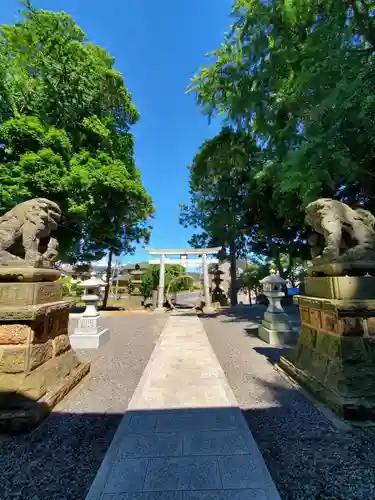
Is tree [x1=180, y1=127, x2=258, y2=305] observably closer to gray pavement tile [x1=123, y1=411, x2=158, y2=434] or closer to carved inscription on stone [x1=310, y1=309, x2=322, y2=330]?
carved inscription on stone [x1=310, y1=309, x2=322, y2=330]

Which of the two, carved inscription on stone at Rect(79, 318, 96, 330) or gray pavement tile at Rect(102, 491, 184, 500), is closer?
gray pavement tile at Rect(102, 491, 184, 500)

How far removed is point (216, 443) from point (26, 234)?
122 inches

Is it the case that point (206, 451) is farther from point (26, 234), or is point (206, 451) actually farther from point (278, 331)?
point (278, 331)

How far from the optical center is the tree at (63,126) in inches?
323

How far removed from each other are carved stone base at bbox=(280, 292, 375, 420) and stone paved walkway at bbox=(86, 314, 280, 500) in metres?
1.04

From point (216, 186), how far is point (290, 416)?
1204 cm

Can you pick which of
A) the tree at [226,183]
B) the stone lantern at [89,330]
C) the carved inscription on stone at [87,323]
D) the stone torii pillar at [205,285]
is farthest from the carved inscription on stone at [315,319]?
the stone torii pillar at [205,285]

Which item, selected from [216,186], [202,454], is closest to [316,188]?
[202,454]

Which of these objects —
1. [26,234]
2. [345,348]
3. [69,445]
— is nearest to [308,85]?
[345,348]

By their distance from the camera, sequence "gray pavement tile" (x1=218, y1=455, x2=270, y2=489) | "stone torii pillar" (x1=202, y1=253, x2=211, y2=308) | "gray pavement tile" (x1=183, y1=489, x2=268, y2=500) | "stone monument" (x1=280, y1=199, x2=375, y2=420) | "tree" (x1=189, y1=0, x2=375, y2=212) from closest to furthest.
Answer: "gray pavement tile" (x1=183, y1=489, x2=268, y2=500) < "gray pavement tile" (x1=218, y1=455, x2=270, y2=489) < "stone monument" (x1=280, y1=199, x2=375, y2=420) < "tree" (x1=189, y1=0, x2=375, y2=212) < "stone torii pillar" (x1=202, y1=253, x2=211, y2=308)

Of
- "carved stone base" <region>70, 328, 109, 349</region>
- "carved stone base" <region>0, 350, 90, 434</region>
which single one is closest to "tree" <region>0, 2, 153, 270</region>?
"carved stone base" <region>70, 328, 109, 349</region>

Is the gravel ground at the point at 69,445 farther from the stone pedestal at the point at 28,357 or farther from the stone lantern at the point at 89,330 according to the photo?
Answer: the stone lantern at the point at 89,330

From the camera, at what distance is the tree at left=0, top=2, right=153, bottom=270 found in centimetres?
821

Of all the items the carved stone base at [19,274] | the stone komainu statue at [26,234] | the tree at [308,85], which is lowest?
the carved stone base at [19,274]
